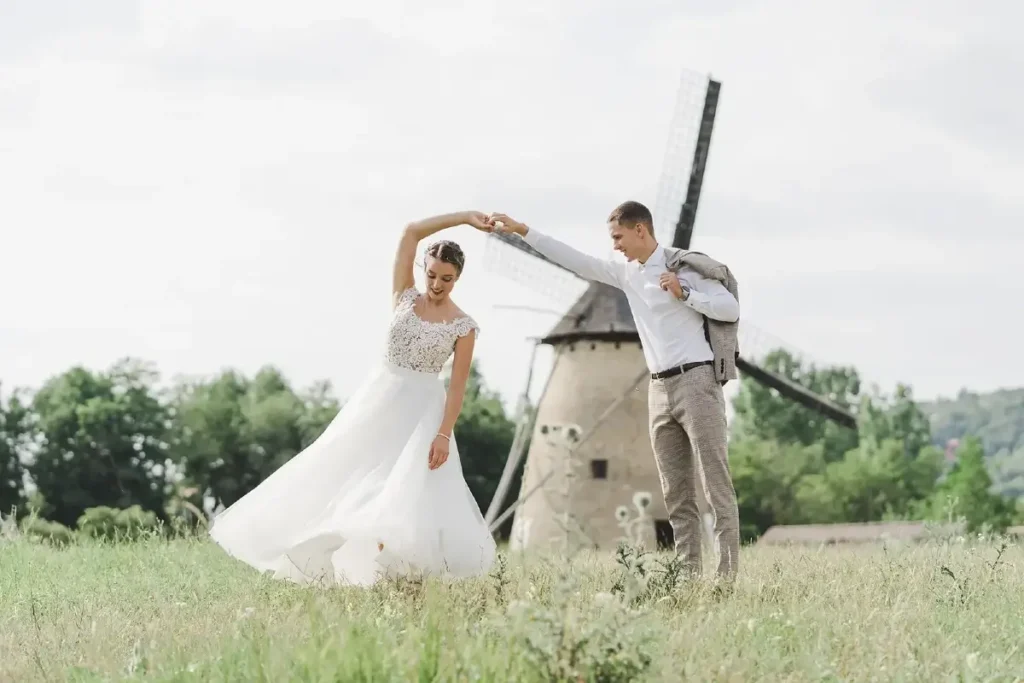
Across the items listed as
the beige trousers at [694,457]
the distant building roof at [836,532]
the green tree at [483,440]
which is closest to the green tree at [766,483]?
the distant building roof at [836,532]

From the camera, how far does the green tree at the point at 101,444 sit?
33.2 m

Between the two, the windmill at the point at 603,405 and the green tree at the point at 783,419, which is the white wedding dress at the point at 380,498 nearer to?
the windmill at the point at 603,405

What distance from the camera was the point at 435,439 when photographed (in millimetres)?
6754

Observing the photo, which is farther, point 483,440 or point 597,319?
point 483,440

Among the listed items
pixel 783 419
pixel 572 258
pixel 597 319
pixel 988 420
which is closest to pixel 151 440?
pixel 597 319

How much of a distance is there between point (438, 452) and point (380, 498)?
1.33 feet

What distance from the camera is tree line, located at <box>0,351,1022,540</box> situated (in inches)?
1332

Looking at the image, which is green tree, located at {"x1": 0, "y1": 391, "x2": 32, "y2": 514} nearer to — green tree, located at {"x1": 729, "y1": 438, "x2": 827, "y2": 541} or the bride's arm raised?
green tree, located at {"x1": 729, "y1": 438, "x2": 827, "y2": 541}

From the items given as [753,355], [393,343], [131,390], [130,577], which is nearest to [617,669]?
[393,343]

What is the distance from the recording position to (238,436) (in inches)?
1572

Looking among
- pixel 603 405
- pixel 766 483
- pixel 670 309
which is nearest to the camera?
pixel 670 309

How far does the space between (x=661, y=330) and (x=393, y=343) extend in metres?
1.60

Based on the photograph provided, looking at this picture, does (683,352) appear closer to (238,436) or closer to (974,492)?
(238,436)

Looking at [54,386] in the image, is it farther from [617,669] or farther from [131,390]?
[617,669]
